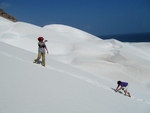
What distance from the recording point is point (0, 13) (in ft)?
184

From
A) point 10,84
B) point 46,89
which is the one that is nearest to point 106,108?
point 46,89

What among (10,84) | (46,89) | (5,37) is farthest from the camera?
(5,37)

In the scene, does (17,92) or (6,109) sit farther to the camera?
(17,92)

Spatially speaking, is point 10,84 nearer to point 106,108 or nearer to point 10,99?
point 10,99

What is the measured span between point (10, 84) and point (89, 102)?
8.59ft

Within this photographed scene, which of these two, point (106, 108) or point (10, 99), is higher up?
point (106, 108)

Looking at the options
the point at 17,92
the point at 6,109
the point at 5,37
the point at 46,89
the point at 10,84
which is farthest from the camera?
the point at 5,37

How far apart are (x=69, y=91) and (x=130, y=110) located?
244 centimetres

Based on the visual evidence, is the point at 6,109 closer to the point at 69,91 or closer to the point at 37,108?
the point at 37,108

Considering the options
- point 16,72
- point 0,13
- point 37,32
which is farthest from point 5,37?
point 0,13

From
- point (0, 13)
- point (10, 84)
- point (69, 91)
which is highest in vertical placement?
point (0, 13)

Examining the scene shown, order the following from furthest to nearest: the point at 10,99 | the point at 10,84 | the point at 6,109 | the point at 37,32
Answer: the point at 37,32
the point at 10,84
the point at 10,99
the point at 6,109

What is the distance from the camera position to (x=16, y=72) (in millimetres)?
7477

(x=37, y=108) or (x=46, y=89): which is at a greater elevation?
(x=46, y=89)
